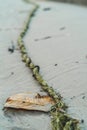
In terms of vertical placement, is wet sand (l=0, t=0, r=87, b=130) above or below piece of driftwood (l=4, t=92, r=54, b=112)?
below

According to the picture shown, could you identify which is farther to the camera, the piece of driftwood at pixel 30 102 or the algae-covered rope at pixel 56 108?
the piece of driftwood at pixel 30 102

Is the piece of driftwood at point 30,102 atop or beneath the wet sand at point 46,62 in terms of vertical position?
atop

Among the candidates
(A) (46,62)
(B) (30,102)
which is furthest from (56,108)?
(A) (46,62)

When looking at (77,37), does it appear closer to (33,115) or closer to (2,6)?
(33,115)

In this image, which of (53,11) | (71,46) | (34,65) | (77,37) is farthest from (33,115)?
(53,11)

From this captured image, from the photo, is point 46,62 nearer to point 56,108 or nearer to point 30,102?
point 30,102

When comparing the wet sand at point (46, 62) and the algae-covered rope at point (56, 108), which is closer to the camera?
the algae-covered rope at point (56, 108)
